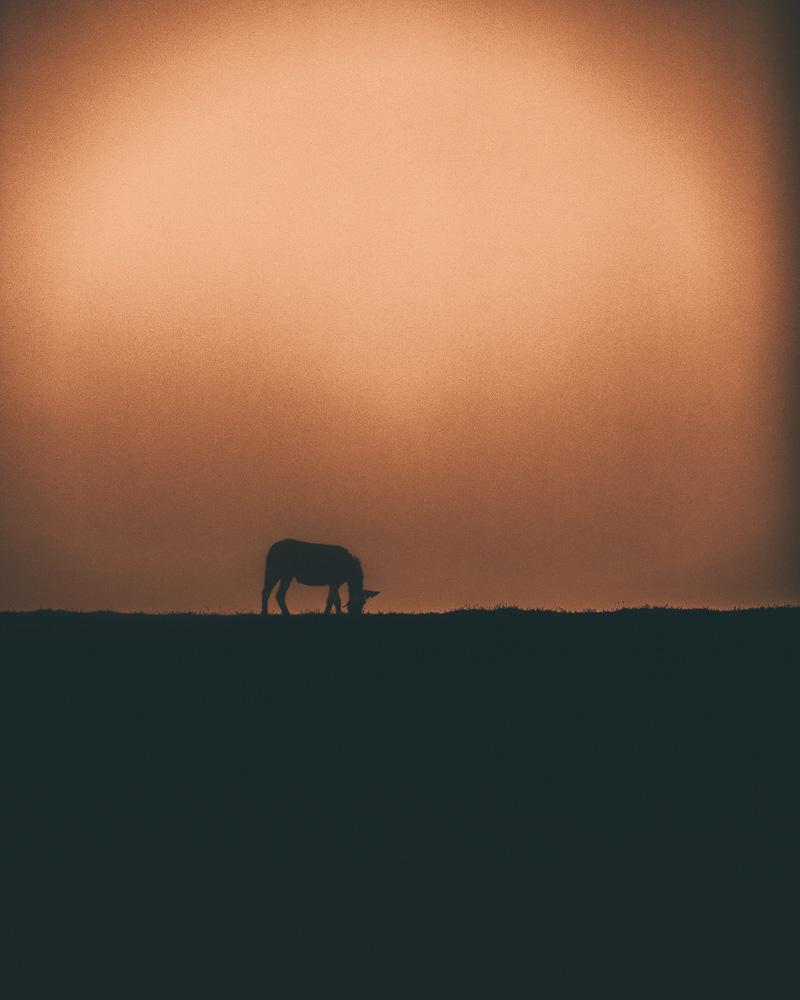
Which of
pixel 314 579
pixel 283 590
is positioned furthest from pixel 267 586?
pixel 314 579

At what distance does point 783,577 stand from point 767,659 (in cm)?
477

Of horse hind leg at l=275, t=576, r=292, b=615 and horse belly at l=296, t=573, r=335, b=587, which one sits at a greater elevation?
horse belly at l=296, t=573, r=335, b=587

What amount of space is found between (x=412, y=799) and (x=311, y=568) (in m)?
4.62

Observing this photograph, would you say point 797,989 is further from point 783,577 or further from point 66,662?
point 783,577

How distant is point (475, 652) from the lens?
3.54 meters

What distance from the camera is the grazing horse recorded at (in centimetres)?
682

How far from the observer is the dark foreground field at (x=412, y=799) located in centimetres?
171

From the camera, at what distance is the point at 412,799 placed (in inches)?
90.0

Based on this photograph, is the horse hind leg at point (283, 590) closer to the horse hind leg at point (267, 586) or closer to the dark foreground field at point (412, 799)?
the horse hind leg at point (267, 586)

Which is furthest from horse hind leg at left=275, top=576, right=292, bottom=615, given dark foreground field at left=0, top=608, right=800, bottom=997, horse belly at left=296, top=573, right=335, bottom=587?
dark foreground field at left=0, top=608, right=800, bottom=997

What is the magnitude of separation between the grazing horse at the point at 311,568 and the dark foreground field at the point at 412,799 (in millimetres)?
3062

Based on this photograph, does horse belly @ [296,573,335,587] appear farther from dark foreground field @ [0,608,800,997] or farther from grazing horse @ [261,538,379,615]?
dark foreground field @ [0,608,800,997]

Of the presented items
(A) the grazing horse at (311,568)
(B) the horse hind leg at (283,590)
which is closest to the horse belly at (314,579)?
(A) the grazing horse at (311,568)

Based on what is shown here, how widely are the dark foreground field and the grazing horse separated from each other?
3.06 meters
